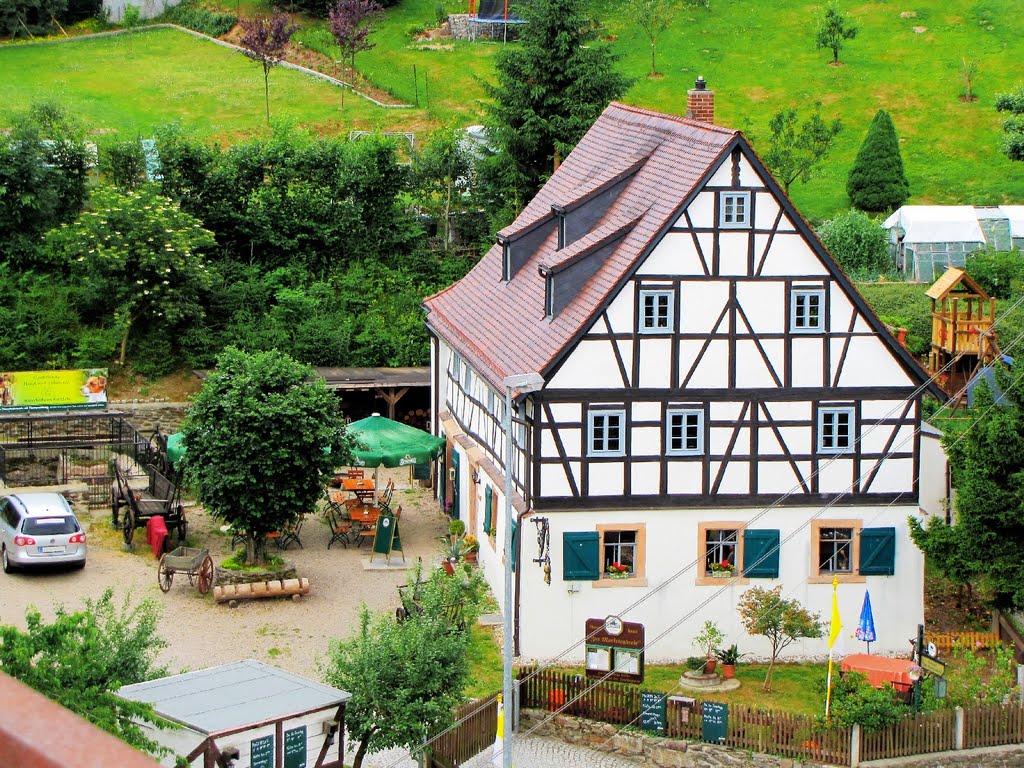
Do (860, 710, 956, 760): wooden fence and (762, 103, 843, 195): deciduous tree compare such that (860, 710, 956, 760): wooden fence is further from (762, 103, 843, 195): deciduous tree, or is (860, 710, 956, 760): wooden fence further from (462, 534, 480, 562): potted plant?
(762, 103, 843, 195): deciduous tree

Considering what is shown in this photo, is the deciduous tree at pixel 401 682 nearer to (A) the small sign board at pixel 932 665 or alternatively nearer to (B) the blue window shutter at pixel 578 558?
(B) the blue window shutter at pixel 578 558

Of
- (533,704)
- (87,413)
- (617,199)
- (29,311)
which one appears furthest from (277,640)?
(29,311)

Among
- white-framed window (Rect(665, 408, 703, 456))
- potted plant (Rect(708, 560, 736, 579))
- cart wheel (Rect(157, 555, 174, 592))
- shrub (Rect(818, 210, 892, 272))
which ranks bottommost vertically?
cart wheel (Rect(157, 555, 174, 592))

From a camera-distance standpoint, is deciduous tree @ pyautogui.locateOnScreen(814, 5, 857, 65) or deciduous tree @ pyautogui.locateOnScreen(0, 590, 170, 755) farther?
deciduous tree @ pyautogui.locateOnScreen(814, 5, 857, 65)

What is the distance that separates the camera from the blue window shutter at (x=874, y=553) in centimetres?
2720

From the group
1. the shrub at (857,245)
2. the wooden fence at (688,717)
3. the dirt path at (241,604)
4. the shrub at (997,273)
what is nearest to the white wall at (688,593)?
the wooden fence at (688,717)

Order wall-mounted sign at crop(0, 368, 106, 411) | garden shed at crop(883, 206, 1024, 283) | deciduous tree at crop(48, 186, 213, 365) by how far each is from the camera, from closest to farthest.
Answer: wall-mounted sign at crop(0, 368, 106, 411) → deciduous tree at crop(48, 186, 213, 365) → garden shed at crop(883, 206, 1024, 283)

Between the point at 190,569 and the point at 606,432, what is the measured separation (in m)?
8.74

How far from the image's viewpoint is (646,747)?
23.4m

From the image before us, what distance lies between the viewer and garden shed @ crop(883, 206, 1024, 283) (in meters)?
52.9

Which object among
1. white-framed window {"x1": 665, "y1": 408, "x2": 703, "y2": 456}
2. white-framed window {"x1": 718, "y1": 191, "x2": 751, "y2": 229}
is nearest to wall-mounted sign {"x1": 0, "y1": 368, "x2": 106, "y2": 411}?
white-framed window {"x1": 665, "y1": 408, "x2": 703, "y2": 456}

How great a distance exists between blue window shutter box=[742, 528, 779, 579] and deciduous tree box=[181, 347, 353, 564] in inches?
343

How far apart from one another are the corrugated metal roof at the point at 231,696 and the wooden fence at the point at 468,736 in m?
2.36

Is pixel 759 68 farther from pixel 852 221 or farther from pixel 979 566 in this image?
pixel 979 566
